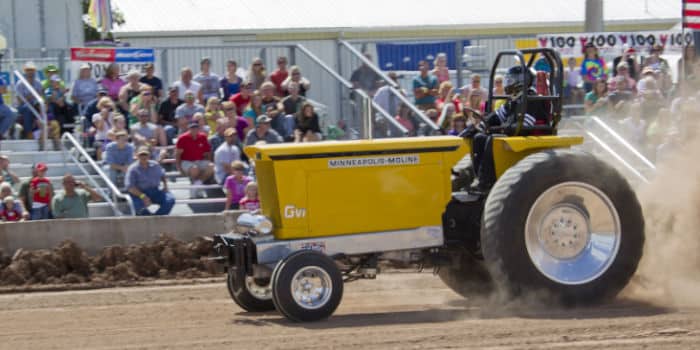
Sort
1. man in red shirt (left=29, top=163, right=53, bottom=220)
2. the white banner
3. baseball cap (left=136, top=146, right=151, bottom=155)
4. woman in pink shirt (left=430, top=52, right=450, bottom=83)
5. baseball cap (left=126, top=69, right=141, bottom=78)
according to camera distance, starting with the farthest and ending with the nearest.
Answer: the white banner
woman in pink shirt (left=430, top=52, right=450, bottom=83)
baseball cap (left=126, top=69, right=141, bottom=78)
baseball cap (left=136, top=146, right=151, bottom=155)
man in red shirt (left=29, top=163, right=53, bottom=220)

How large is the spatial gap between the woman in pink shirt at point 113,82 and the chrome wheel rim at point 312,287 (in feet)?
23.9

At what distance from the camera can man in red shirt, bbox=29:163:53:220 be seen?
1279 cm

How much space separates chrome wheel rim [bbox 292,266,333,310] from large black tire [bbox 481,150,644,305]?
1179 millimetres

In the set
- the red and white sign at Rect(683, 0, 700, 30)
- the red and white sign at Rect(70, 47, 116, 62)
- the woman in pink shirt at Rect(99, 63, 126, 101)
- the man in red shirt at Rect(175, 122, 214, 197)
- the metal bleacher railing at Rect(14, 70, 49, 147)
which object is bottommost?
the man in red shirt at Rect(175, 122, 214, 197)

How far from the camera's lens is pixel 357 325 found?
8.21m

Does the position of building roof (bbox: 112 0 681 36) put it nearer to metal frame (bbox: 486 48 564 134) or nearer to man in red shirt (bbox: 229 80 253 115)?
man in red shirt (bbox: 229 80 253 115)

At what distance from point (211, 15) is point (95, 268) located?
14260mm

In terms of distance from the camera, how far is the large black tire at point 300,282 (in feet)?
26.8

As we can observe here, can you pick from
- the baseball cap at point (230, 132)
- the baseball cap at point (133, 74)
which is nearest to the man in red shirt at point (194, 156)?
the baseball cap at point (230, 132)

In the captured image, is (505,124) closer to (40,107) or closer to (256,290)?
(256,290)

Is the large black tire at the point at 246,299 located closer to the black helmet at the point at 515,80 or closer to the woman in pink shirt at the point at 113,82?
the black helmet at the point at 515,80

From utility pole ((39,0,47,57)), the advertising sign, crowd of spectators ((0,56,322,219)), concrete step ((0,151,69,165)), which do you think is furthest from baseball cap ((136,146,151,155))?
utility pole ((39,0,47,57))

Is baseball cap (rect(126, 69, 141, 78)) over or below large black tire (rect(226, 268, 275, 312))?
over

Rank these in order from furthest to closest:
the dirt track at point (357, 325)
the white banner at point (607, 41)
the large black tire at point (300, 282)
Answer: the white banner at point (607, 41) → the large black tire at point (300, 282) → the dirt track at point (357, 325)
